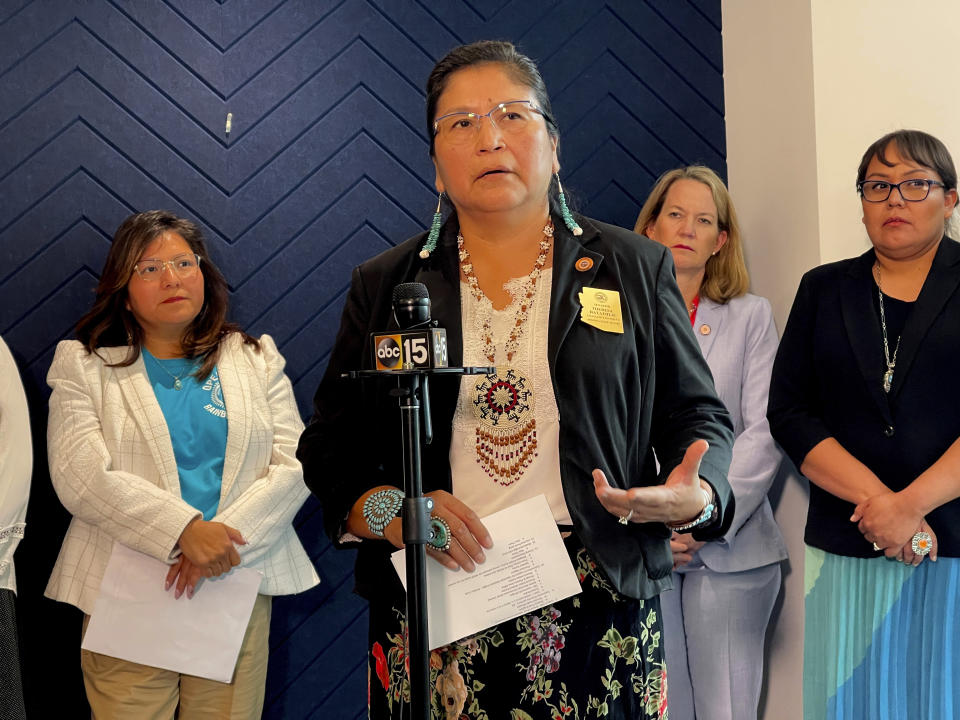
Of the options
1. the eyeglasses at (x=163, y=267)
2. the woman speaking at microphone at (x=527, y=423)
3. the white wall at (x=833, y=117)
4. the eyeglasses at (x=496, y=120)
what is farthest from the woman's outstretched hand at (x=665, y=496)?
the eyeglasses at (x=163, y=267)

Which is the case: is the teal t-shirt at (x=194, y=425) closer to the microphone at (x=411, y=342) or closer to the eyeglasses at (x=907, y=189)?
the microphone at (x=411, y=342)

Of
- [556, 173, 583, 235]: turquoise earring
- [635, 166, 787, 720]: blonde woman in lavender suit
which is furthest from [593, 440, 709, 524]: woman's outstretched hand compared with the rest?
[635, 166, 787, 720]: blonde woman in lavender suit

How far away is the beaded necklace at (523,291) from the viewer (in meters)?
1.68

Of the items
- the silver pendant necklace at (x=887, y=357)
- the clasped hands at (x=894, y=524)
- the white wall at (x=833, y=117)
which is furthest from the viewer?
the white wall at (x=833, y=117)

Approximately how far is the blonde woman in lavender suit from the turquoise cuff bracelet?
172 cm

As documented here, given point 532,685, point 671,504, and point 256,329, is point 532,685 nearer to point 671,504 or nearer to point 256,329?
point 671,504

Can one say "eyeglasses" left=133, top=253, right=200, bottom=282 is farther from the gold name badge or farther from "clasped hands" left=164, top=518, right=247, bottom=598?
the gold name badge

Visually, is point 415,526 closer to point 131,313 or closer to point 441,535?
point 441,535

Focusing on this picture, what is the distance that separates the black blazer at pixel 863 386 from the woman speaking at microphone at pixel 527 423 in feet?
4.23

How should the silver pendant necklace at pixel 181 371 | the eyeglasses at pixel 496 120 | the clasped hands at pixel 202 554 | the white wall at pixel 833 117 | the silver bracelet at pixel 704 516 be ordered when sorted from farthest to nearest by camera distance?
the white wall at pixel 833 117, the silver pendant necklace at pixel 181 371, the clasped hands at pixel 202 554, the eyeglasses at pixel 496 120, the silver bracelet at pixel 704 516

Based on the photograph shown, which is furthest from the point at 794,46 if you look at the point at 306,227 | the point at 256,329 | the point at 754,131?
the point at 256,329

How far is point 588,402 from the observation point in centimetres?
161

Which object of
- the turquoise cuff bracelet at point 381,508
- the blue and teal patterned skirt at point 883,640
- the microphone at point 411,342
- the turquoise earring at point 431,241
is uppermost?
the turquoise earring at point 431,241

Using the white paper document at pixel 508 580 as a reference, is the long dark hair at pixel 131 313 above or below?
above
